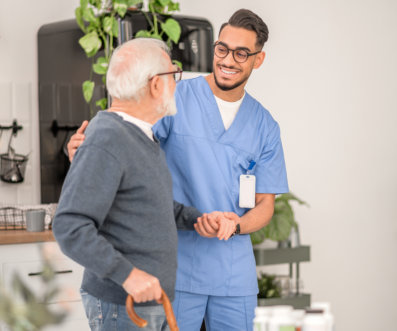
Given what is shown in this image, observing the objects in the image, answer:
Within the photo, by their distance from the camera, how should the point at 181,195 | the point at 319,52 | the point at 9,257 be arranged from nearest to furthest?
the point at 181,195, the point at 9,257, the point at 319,52

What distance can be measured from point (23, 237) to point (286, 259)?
1.35 m

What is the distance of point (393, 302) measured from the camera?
407cm

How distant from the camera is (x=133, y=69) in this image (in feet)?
4.78

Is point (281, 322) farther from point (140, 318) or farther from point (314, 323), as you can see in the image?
point (140, 318)

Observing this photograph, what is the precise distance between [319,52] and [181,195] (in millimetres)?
2118

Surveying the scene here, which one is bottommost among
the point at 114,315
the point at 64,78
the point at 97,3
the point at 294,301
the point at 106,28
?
the point at 294,301

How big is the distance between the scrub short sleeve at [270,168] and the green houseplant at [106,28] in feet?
3.31

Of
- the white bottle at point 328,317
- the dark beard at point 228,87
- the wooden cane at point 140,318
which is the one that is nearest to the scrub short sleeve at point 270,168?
the dark beard at point 228,87

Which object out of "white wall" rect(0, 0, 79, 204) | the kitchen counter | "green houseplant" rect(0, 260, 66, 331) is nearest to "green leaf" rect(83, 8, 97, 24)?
"white wall" rect(0, 0, 79, 204)

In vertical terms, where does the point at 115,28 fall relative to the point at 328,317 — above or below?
above

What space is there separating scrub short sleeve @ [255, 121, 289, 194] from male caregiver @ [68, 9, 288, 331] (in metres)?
0.05

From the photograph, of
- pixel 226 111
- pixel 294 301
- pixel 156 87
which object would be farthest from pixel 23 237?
pixel 156 87

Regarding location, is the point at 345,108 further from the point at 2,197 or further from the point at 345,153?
the point at 2,197

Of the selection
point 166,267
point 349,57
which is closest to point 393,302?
point 349,57
